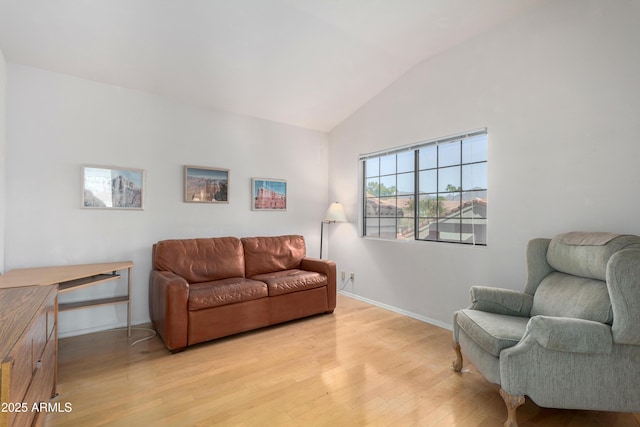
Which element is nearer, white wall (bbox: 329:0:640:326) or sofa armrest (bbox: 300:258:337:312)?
white wall (bbox: 329:0:640:326)

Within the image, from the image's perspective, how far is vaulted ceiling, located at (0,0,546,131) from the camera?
2438 millimetres

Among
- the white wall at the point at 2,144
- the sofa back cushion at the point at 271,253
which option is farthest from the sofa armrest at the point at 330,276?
the white wall at the point at 2,144

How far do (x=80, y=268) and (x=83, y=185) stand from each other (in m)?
0.82

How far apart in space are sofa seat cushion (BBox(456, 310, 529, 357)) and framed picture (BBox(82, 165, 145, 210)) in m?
3.28

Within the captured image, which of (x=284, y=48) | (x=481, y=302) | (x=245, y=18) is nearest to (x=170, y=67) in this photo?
(x=245, y=18)

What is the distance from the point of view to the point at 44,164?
2.86 m

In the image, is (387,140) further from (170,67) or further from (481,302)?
(170,67)

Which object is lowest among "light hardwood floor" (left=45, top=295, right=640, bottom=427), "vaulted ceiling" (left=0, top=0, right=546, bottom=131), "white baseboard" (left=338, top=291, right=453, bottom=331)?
"light hardwood floor" (left=45, top=295, right=640, bottom=427)

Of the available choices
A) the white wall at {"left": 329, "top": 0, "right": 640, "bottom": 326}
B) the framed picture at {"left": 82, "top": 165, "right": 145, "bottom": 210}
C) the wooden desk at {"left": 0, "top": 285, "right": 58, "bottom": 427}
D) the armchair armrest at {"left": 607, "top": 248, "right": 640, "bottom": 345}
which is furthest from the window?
the wooden desk at {"left": 0, "top": 285, "right": 58, "bottom": 427}

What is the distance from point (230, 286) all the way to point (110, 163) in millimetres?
1767

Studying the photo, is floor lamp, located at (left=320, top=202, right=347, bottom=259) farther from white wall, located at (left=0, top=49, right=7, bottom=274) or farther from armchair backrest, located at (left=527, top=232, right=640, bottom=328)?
white wall, located at (left=0, top=49, right=7, bottom=274)

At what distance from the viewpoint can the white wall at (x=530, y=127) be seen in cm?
220

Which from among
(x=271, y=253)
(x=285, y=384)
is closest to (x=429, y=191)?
(x=271, y=253)

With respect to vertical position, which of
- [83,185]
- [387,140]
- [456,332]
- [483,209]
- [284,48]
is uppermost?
[284,48]
